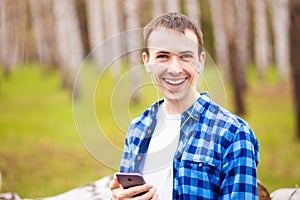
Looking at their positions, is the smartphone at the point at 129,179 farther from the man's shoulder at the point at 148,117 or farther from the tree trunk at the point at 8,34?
the tree trunk at the point at 8,34

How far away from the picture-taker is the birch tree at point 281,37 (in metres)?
3.91

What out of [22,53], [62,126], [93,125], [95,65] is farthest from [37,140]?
[93,125]

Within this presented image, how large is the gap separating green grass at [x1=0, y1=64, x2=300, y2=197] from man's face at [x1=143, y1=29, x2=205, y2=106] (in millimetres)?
1853

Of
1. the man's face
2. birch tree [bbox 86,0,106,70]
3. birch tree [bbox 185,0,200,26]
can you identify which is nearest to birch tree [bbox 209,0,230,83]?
birch tree [bbox 185,0,200,26]

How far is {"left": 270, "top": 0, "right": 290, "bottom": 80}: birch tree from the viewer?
12.8 feet

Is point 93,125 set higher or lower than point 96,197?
higher

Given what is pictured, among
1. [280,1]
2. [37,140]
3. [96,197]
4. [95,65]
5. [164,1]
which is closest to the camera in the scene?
[95,65]

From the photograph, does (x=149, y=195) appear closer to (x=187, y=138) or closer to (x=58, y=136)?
(x=187, y=138)

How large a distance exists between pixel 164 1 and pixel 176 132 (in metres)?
3.11

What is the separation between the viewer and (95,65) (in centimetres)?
157

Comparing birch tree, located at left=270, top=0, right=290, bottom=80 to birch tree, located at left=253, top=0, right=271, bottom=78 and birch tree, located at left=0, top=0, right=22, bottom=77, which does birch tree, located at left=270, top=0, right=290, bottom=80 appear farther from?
birch tree, located at left=0, top=0, right=22, bottom=77

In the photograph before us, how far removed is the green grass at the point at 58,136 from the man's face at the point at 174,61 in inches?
72.9

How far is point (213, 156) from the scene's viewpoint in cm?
105

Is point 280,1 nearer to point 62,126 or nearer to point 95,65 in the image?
point 62,126
